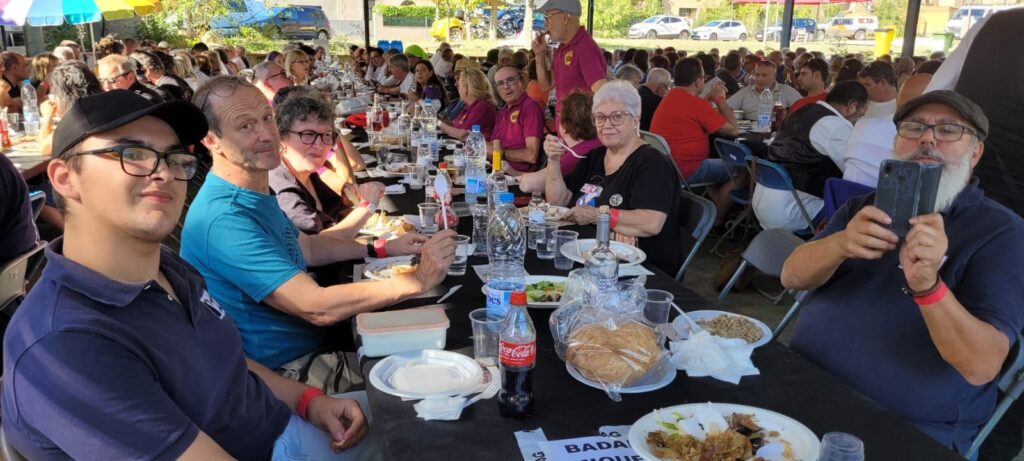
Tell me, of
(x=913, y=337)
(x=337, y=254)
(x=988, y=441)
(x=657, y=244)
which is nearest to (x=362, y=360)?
(x=337, y=254)

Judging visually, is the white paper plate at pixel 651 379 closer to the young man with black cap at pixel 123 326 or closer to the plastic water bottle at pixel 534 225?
the young man with black cap at pixel 123 326

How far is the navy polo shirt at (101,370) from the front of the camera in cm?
122

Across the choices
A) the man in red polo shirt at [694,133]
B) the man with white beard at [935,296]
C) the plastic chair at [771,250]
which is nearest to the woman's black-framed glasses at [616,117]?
the plastic chair at [771,250]

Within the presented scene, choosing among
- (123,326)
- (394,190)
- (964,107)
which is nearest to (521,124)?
(394,190)

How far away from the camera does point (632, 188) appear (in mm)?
3213

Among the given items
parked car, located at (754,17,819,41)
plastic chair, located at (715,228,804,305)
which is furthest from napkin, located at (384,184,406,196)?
parked car, located at (754,17,819,41)

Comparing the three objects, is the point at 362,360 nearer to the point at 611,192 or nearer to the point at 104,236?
the point at 104,236

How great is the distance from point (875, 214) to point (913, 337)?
408 millimetres

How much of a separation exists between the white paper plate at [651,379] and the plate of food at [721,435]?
136mm

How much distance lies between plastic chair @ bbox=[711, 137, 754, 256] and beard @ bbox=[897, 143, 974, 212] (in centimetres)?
335

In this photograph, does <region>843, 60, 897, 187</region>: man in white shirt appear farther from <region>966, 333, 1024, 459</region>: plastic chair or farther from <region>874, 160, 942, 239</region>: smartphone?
<region>874, 160, 942, 239</region>: smartphone

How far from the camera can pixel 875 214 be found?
5.66 ft

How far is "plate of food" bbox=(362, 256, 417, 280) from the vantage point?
2455mm

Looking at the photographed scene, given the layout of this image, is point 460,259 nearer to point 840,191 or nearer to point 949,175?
point 949,175
